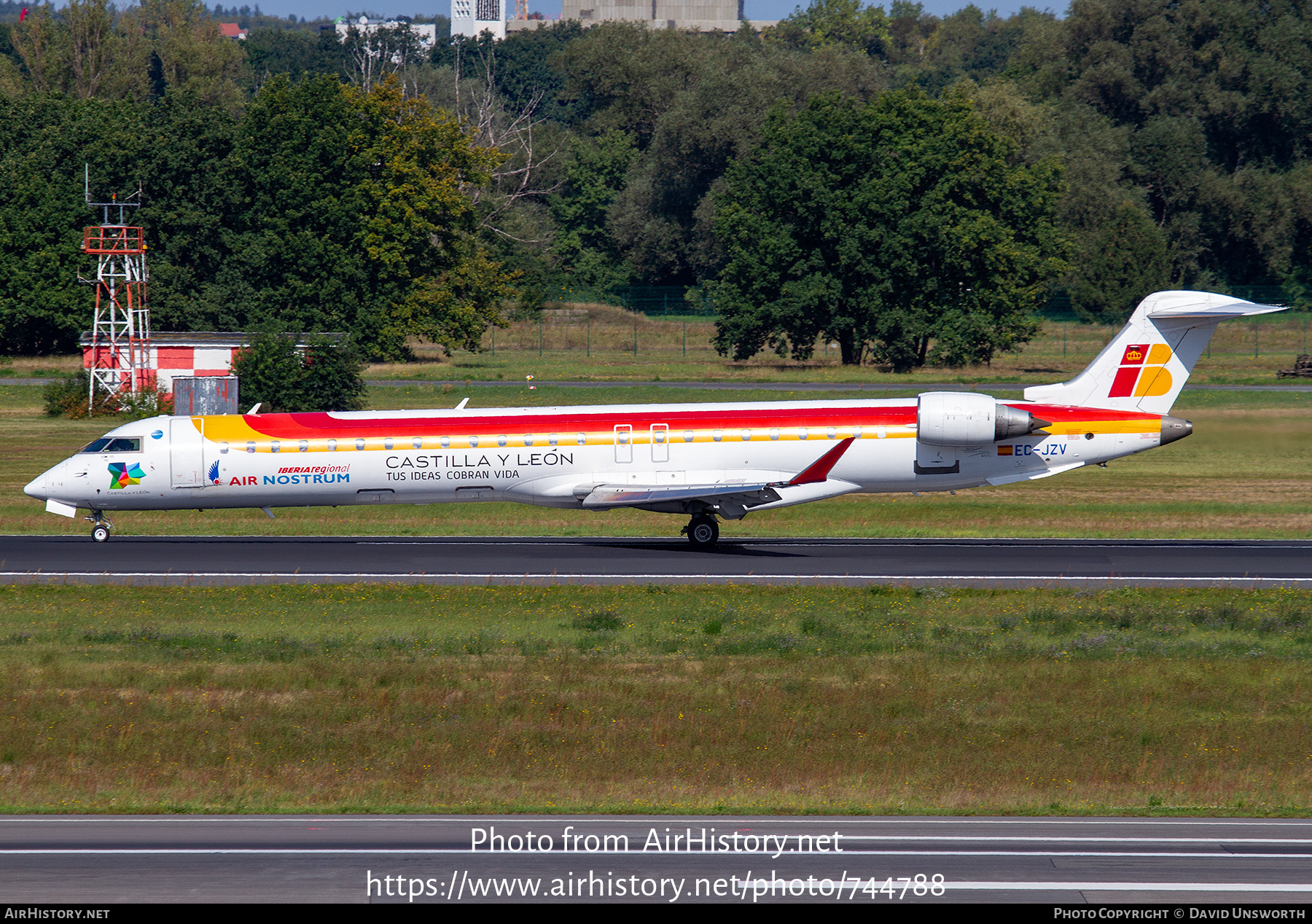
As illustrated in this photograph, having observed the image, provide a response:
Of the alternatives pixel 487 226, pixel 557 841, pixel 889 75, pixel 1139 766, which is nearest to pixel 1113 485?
pixel 1139 766

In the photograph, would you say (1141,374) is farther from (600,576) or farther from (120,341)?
(120,341)

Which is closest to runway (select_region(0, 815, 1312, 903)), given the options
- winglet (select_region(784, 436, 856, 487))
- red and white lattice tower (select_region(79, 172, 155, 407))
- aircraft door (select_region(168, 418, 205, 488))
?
winglet (select_region(784, 436, 856, 487))

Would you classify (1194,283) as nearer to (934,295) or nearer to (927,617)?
(934,295)

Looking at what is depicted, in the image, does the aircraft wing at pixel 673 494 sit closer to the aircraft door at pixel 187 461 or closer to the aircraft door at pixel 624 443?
the aircraft door at pixel 624 443

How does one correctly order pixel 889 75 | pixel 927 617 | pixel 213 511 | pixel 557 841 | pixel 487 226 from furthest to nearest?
pixel 889 75, pixel 487 226, pixel 213 511, pixel 927 617, pixel 557 841

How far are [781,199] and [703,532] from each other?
56656mm

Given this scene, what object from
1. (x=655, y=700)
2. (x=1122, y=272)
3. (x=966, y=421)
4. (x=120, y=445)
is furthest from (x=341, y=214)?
(x=655, y=700)

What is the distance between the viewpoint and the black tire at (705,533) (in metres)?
34.7

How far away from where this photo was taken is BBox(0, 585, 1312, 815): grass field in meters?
17.6

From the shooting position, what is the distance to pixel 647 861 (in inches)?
498

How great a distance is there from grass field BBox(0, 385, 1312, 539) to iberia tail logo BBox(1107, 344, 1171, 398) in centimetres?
431

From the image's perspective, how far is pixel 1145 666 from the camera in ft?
73.2

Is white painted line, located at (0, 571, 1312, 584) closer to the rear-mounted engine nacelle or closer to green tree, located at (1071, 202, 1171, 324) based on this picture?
the rear-mounted engine nacelle

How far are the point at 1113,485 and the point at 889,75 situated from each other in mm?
108465
